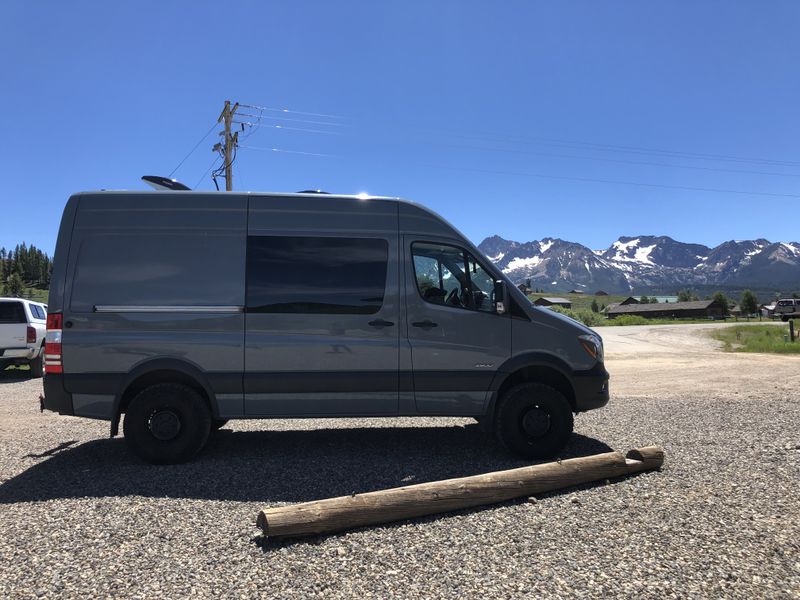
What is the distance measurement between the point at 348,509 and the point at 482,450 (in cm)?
272

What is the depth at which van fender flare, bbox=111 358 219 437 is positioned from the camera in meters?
5.36

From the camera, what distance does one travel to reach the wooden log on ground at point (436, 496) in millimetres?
3705

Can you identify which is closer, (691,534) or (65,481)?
(691,534)

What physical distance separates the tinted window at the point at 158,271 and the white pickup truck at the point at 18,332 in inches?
370

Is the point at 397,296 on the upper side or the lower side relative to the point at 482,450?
upper

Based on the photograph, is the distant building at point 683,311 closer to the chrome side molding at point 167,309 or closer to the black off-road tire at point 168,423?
the chrome side molding at point 167,309

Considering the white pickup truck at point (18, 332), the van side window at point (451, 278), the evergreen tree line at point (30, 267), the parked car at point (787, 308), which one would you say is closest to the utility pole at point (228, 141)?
the white pickup truck at point (18, 332)

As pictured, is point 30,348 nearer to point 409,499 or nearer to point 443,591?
point 409,499

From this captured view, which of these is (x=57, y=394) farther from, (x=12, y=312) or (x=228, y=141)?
(x=228, y=141)

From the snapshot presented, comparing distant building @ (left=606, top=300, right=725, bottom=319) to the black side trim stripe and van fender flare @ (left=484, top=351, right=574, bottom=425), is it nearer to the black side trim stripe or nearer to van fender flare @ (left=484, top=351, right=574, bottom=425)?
van fender flare @ (left=484, top=351, right=574, bottom=425)

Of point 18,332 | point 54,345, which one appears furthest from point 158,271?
point 18,332

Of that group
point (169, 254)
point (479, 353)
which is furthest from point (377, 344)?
point (169, 254)

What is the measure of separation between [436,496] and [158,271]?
3647mm

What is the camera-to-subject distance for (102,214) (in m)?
5.58
